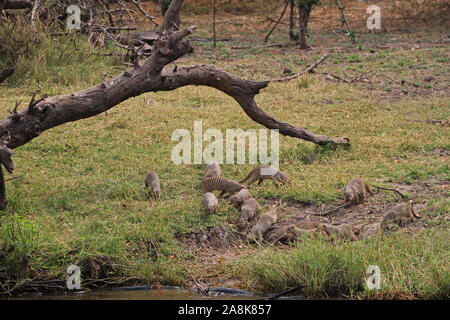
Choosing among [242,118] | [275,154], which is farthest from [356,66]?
[275,154]

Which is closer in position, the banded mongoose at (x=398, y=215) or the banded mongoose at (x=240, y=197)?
the banded mongoose at (x=398, y=215)

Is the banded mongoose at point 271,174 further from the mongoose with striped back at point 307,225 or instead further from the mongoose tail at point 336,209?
the mongoose with striped back at point 307,225

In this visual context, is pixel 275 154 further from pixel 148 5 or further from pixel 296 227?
pixel 148 5

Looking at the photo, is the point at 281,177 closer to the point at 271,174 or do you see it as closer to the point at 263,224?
the point at 271,174

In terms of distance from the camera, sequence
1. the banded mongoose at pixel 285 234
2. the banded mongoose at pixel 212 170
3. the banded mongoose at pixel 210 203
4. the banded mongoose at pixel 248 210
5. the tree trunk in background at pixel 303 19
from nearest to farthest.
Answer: the banded mongoose at pixel 285 234 → the banded mongoose at pixel 248 210 → the banded mongoose at pixel 210 203 → the banded mongoose at pixel 212 170 → the tree trunk in background at pixel 303 19

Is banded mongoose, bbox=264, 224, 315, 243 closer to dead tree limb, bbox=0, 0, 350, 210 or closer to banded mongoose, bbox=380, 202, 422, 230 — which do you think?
banded mongoose, bbox=380, 202, 422, 230

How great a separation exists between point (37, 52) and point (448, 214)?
26.0 feet

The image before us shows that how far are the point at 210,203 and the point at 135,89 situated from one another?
1.46 m

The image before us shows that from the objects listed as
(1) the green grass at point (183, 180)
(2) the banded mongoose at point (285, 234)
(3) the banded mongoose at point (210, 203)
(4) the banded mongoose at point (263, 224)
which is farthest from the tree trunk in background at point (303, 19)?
(2) the banded mongoose at point (285, 234)

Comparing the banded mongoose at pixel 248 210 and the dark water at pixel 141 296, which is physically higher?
the banded mongoose at pixel 248 210

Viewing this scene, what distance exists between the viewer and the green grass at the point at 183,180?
4648 mm

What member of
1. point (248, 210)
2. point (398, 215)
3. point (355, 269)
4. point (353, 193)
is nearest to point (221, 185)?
point (248, 210)

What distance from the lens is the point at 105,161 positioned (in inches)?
292

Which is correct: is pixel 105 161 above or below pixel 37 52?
below
